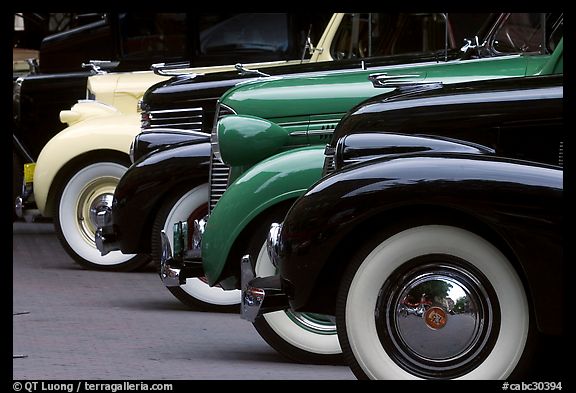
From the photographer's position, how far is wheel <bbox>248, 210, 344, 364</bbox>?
6324 millimetres

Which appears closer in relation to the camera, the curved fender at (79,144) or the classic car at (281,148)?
the classic car at (281,148)

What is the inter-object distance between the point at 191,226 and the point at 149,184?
375 mm

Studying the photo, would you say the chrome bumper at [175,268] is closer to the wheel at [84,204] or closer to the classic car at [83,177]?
the classic car at [83,177]

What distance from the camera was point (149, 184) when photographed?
8.40 metres

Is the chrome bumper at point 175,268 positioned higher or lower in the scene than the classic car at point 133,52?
lower

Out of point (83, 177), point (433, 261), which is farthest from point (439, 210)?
point (83, 177)

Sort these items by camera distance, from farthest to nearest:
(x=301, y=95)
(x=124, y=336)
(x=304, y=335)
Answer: (x=301, y=95), (x=124, y=336), (x=304, y=335)

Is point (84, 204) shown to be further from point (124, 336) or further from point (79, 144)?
point (124, 336)

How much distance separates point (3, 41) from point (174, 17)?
721cm

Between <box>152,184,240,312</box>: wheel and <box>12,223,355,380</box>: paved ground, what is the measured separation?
0.25 ft

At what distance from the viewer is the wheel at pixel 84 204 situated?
34.4ft

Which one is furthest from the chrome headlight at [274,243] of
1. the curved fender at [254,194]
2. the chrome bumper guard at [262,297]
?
the curved fender at [254,194]

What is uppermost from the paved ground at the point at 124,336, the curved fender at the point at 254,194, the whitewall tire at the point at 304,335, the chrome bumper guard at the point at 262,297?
the curved fender at the point at 254,194

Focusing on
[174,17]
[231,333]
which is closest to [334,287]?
[231,333]
